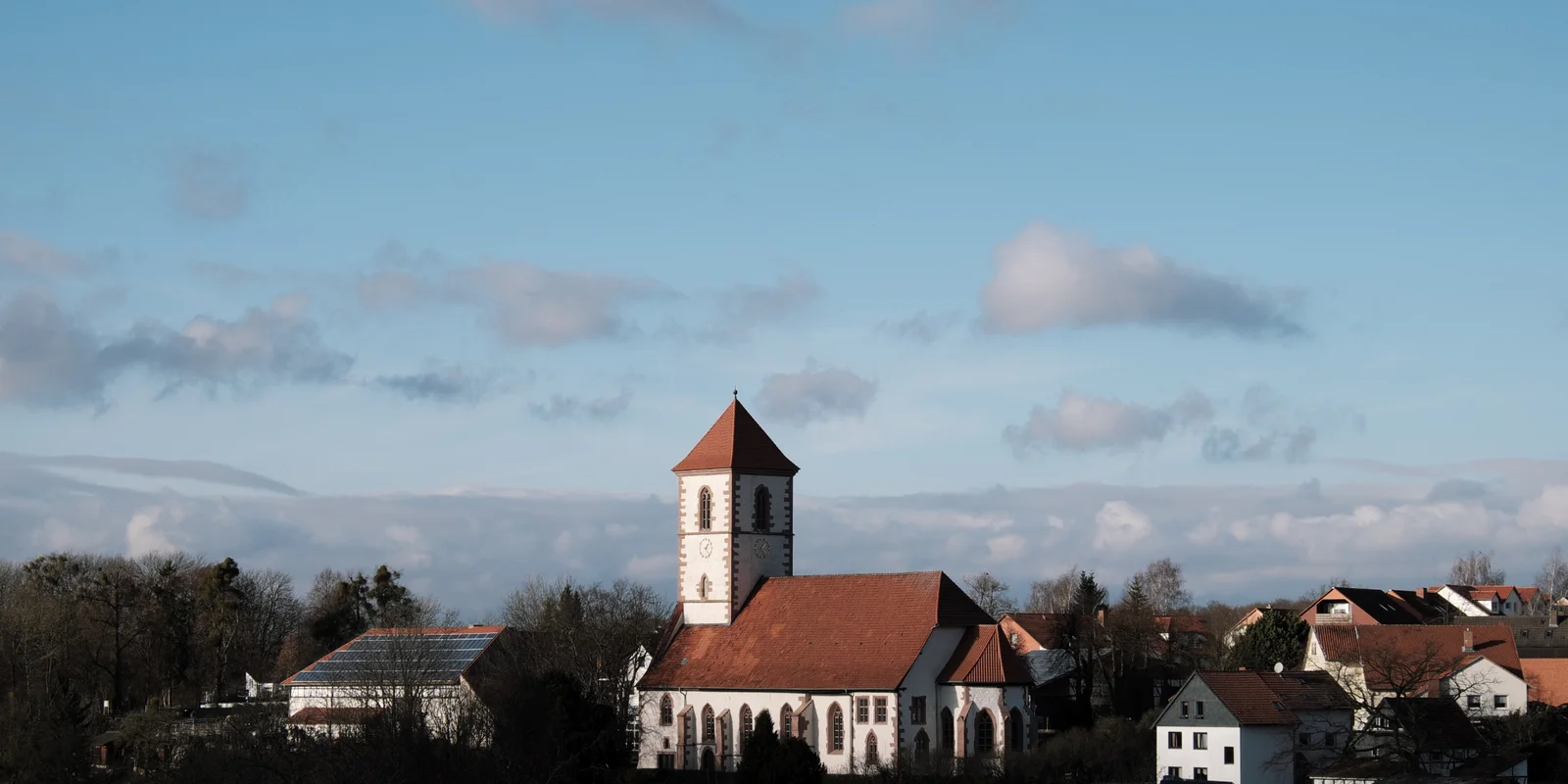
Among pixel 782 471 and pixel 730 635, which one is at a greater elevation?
pixel 782 471

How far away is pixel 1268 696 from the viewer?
2694 inches

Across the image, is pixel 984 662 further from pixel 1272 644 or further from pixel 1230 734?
pixel 1272 644

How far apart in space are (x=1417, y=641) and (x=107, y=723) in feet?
186

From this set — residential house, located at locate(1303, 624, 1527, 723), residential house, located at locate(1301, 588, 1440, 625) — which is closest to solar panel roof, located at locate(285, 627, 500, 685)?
residential house, located at locate(1303, 624, 1527, 723)

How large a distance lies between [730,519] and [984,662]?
13.2m

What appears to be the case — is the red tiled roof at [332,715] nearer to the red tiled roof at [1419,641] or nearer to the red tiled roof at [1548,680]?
the red tiled roof at [1419,641]

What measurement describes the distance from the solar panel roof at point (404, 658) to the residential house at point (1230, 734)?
88.0 ft

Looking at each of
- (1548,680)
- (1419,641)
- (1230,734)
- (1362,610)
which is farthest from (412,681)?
(1362,610)

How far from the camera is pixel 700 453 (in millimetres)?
75875

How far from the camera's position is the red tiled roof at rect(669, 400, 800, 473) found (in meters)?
74.8

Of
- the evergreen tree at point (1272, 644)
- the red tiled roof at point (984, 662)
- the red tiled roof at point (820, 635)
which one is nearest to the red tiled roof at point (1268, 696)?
the red tiled roof at point (984, 662)

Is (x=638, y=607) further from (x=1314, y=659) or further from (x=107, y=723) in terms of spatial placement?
(x=1314, y=659)

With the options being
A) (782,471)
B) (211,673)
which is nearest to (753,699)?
(782,471)

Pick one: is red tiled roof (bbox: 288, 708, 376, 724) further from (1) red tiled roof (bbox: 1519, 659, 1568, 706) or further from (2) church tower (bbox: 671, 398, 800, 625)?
(1) red tiled roof (bbox: 1519, 659, 1568, 706)
